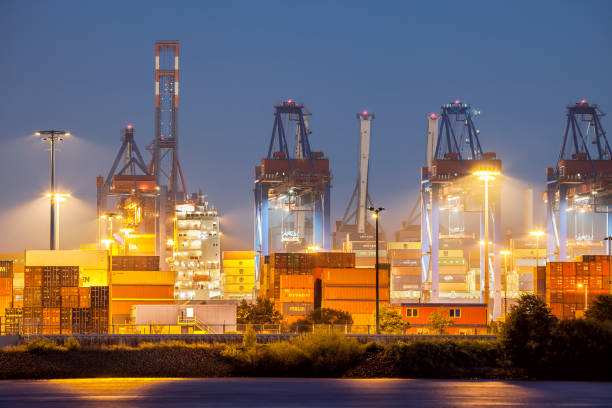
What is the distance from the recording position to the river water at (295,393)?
19.1 m

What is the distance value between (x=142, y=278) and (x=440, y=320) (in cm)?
2164

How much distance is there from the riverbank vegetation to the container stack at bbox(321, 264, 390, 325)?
3451 centimetres

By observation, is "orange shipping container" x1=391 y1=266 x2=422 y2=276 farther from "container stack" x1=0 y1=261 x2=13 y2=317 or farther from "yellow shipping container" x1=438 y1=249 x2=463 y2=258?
"container stack" x1=0 y1=261 x2=13 y2=317

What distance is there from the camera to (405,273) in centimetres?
13750

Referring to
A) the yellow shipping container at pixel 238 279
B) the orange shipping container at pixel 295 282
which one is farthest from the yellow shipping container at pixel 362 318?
the yellow shipping container at pixel 238 279

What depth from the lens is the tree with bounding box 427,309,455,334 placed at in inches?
2136

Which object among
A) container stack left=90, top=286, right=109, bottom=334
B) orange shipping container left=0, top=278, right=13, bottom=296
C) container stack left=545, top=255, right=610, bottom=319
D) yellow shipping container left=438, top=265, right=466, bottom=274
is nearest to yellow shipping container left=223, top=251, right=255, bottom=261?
yellow shipping container left=438, top=265, right=466, bottom=274

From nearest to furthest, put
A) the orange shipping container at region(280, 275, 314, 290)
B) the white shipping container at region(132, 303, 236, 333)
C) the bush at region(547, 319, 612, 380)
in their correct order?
the bush at region(547, 319, 612, 380) → the white shipping container at region(132, 303, 236, 333) → the orange shipping container at region(280, 275, 314, 290)

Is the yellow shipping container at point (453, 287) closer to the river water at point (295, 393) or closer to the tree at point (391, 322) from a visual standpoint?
the tree at point (391, 322)

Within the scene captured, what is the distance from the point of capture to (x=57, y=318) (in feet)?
167

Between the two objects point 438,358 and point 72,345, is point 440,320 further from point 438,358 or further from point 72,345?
point 72,345

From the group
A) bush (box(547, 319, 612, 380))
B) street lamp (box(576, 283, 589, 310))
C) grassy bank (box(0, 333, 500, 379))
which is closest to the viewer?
bush (box(547, 319, 612, 380))

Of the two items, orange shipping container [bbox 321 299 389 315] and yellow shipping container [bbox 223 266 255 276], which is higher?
yellow shipping container [bbox 223 266 255 276]

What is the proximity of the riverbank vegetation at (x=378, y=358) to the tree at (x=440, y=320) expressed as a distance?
27410 mm
